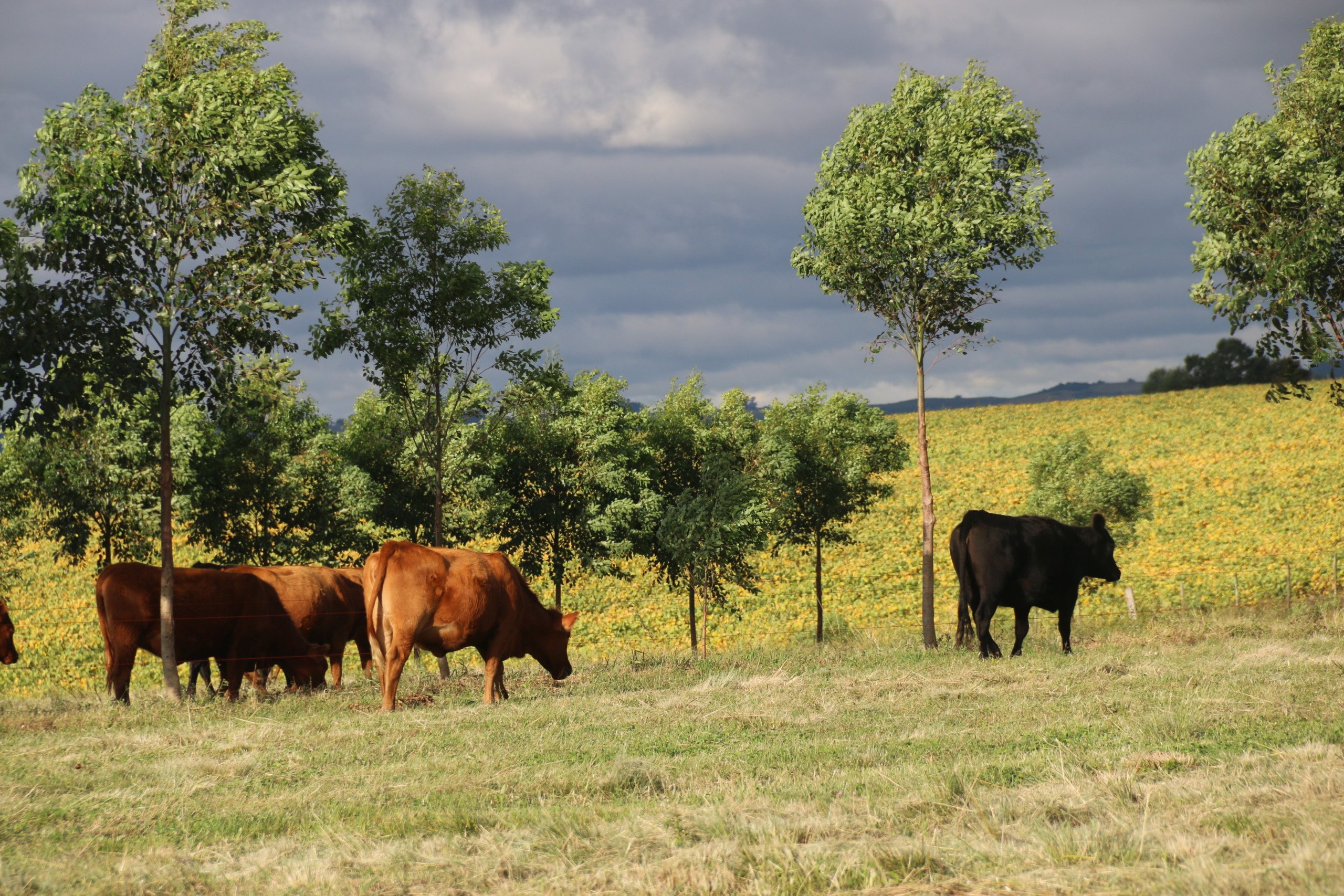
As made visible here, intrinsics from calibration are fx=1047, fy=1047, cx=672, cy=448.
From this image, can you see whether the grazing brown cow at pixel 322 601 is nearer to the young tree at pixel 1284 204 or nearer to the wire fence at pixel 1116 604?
the wire fence at pixel 1116 604

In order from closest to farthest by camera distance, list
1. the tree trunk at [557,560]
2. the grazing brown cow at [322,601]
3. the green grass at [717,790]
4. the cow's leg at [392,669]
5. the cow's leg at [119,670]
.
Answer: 1. the green grass at [717,790]
2. the cow's leg at [392,669]
3. the cow's leg at [119,670]
4. the grazing brown cow at [322,601]
5. the tree trunk at [557,560]

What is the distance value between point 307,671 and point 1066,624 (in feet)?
46.0

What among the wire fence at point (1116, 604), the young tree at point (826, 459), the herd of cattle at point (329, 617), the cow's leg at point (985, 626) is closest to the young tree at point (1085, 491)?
the wire fence at point (1116, 604)

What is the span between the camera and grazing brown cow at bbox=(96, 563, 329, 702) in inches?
661

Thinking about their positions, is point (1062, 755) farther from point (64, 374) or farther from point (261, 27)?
point (261, 27)

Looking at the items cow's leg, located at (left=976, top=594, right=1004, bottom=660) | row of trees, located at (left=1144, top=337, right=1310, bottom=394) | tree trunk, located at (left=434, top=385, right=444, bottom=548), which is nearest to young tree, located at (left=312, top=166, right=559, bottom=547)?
tree trunk, located at (left=434, top=385, right=444, bottom=548)

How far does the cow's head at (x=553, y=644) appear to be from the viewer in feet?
55.9

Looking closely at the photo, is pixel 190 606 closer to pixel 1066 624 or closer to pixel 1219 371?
pixel 1066 624

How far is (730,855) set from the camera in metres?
6.35

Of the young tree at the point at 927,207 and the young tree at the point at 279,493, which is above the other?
the young tree at the point at 927,207

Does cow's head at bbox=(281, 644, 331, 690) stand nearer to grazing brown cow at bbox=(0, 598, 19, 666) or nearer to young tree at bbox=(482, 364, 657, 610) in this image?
grazing brown cow at bbox=(0, 598, 19, 666)

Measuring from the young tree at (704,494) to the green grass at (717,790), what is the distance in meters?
12.7

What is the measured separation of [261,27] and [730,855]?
20.5 meters

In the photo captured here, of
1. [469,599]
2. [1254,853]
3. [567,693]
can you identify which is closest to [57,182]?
[469,599]
